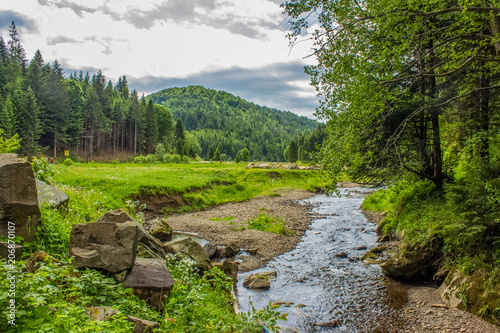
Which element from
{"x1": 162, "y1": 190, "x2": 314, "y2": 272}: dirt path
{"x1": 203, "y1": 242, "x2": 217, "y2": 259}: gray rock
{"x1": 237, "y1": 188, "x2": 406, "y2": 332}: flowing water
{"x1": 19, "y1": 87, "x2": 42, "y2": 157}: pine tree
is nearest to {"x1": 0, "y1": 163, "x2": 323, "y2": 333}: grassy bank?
{"x1": 237, "y1": 188, "x2": 406, "y2": 332}: flowing water

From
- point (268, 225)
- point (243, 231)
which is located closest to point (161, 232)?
point (243, 231)

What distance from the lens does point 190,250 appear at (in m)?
10.3

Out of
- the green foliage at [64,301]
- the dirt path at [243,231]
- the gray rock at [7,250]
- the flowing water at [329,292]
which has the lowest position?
the dirt path at [243,231]

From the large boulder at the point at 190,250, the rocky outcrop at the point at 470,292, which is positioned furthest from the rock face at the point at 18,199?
the rocky outcrop at the point at 470,292

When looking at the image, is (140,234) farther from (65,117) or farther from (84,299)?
(65,117)

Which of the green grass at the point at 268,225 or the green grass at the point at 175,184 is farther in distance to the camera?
the green grass at the point at 175,184

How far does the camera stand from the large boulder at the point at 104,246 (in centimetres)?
610

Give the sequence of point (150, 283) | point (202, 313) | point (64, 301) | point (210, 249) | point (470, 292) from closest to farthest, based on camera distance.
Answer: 1. point (64, 301)
2. point (202, 313)
3. point (150, 283)
4. point (470, 292)
5. point (210, 249)

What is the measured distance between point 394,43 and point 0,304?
Result: 12.0m

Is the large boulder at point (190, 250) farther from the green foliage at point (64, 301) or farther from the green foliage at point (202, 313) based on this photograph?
the green foliage at point (64, 301)

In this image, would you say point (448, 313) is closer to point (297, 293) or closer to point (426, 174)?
point (297, 293)

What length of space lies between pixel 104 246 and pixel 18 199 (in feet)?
7.64

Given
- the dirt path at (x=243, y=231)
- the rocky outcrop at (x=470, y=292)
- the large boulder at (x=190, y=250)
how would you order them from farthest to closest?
1. the dirt path at (x=243, y=231)
2. the large boulder at (x=190, y=250)
3. the rocky outcrop at (x=470, y=292)

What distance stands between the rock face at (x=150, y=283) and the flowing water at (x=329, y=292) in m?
3.23
